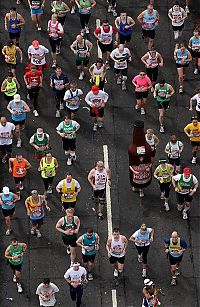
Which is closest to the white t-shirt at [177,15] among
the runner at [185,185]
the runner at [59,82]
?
the runner at [59,82]

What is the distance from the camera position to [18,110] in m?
41.5

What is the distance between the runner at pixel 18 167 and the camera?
39875 mm

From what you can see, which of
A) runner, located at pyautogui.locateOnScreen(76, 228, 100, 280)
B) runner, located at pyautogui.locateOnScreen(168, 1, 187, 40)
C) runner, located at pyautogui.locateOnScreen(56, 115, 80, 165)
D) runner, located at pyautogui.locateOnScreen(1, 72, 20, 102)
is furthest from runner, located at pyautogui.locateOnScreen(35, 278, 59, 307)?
runner, located at pyautogui.locateOnScreen(168, 1, 187, 40)

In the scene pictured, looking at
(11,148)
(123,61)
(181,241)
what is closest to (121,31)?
(123,61)

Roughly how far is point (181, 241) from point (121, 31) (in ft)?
31.1

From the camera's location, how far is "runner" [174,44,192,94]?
43.3m

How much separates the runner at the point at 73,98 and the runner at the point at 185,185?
4.42 meters

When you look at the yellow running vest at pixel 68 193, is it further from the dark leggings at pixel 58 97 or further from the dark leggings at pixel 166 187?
the dark leggings at pixel 58 97

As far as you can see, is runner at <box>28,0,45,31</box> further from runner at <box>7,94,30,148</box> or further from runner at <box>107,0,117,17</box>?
runner at <box>7,94,30,148</box>

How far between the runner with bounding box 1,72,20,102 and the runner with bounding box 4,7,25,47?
2.74 m

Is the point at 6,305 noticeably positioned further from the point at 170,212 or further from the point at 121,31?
the point at 121,31

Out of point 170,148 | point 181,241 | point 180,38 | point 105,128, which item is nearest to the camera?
point 181,241

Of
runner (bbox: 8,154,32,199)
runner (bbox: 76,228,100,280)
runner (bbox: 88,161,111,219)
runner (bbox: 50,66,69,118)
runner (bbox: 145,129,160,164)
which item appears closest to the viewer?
runner (bbox: 76,228,100,280)

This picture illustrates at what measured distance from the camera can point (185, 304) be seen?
38188mm
